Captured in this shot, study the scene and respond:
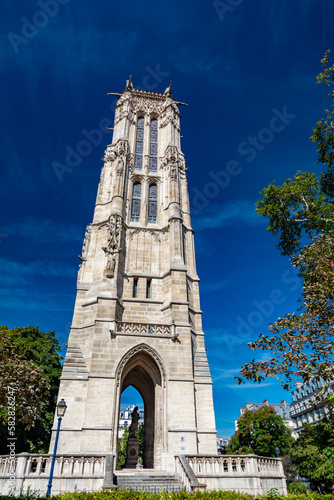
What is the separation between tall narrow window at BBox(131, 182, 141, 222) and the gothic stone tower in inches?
2.9

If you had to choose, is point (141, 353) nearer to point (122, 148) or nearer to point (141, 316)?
point (141, 316)

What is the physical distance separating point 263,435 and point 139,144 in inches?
1099

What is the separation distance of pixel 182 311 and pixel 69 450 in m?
8.56

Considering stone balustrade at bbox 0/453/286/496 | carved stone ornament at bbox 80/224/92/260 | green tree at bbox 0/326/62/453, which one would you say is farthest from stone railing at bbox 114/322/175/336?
carved stone ornament at bbox 80/224/92/260

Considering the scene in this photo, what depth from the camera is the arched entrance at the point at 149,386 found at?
15742mm

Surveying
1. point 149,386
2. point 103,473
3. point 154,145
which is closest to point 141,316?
point 149,386

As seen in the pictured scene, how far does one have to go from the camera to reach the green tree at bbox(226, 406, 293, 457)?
94.4 ft

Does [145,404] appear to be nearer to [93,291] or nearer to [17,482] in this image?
[93,291]

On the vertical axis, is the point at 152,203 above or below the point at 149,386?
above

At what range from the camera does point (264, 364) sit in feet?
27.3

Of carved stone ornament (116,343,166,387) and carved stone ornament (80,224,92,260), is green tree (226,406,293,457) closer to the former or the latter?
carved stone ornament (116,343,166,387)

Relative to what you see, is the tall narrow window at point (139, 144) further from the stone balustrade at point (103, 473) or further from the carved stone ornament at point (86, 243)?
the stone balustrade at point (103, 473)

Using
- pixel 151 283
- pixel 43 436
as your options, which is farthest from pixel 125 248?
pixel 43 436

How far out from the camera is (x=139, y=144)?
28484mm
